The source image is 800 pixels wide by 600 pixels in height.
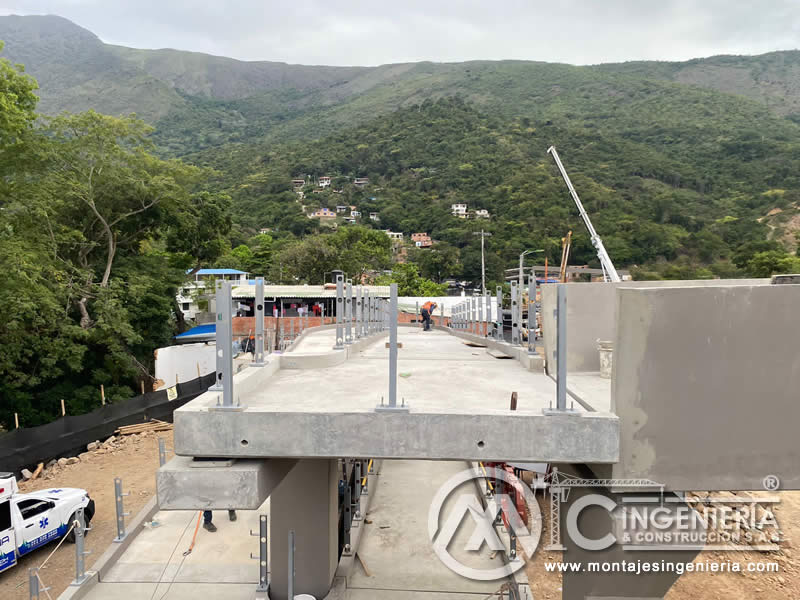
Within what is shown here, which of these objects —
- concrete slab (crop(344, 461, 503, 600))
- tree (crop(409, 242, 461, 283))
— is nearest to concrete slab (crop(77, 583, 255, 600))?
concrete slab (crop(344, 461, 503, 600))

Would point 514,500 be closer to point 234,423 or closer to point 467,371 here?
point 467,371

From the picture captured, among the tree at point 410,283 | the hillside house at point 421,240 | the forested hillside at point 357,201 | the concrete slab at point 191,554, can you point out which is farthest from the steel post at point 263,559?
the hillside house at point 421,240

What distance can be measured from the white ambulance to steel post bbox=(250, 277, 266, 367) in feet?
23.9

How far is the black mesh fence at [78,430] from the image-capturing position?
14.7m

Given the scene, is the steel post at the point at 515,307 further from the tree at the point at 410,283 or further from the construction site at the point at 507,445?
the tree at the point at 410,283

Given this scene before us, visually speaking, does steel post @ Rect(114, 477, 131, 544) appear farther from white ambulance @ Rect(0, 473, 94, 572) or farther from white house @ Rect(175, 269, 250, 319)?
white house @ Rect(175, 269, 250, 319)

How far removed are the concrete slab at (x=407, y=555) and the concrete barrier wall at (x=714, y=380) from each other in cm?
553

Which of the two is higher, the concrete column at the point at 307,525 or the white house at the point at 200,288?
the white house at the point at 200,288

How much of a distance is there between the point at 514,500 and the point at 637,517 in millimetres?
8498

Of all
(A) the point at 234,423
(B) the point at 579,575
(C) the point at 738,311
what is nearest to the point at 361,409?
(A) the point at 234,423

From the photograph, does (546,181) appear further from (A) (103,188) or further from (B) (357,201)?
(A) (103,188)

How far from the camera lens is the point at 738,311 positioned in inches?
157

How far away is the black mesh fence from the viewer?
48.2ft

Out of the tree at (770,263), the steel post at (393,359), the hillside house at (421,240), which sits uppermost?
the hillside house at (421,240)
